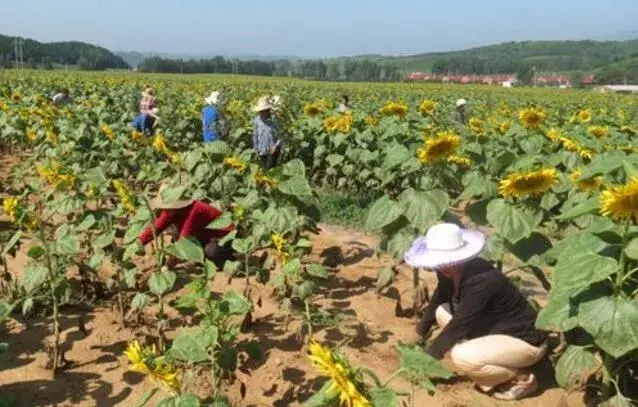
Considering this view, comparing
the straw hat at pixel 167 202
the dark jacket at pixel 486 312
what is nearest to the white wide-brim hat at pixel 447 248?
the dark jacket at pixel 486 312

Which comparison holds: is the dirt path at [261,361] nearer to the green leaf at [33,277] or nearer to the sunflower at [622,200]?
the green leaf at [33,277]

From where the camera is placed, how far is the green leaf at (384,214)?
3.61 metres

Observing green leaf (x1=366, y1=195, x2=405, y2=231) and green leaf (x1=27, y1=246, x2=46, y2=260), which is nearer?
green leaf (x1=27, y1=246, x2=46, y2=260)

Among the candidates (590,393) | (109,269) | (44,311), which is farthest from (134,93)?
(590,393)

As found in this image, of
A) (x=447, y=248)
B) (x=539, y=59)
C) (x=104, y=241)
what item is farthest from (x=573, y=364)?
(x=539, y=59)

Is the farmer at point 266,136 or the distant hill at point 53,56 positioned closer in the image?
the farmer at point 266,136

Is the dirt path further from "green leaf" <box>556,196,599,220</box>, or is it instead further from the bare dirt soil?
"green leaf" <box>556,196,599,220</box>

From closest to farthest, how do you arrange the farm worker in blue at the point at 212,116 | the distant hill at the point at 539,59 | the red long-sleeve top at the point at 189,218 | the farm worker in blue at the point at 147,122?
the red long-sleeve top at the point at 189,218, the farm worker in blue at the point at 212,116, the farm worker in blue at the point at 147,122, the distant hill at the point at 539,59

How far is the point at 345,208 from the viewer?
7.45 m

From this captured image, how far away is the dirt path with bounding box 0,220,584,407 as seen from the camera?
333 cm

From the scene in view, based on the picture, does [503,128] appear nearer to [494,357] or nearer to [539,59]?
[494,357]

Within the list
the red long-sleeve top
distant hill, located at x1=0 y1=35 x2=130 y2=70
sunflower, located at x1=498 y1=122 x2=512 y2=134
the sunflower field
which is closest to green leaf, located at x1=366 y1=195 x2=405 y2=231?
the sunflower field

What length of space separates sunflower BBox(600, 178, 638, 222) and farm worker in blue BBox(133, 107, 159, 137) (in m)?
7.75

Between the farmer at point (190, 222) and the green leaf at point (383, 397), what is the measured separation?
2.33 meters
